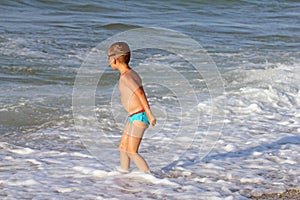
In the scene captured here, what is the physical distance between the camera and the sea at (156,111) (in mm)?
5965

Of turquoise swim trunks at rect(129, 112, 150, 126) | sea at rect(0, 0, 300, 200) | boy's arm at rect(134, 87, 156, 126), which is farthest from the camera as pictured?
sea at rect(0, 0, 300, 200)

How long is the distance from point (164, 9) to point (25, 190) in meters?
19.7

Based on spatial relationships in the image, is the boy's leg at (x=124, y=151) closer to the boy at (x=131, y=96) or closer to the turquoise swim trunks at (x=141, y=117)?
the boy at (x=131, y=96)

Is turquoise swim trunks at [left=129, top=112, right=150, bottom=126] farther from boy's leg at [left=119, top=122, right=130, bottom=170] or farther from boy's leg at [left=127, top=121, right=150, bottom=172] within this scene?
boy's leg at [left=119, top=122, right=130, bottom=170]

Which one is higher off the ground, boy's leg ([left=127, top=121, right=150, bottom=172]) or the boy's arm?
the boy's arm

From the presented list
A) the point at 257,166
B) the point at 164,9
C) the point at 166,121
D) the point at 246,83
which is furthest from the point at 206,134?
the point at 164,9

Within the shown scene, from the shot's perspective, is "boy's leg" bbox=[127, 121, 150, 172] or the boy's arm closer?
the boy's arm

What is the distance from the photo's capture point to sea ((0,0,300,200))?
5.96 m

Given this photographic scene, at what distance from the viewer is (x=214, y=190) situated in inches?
227

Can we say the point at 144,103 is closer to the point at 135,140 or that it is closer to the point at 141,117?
the point at 141,117

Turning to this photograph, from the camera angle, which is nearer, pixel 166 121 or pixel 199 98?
pixel 166 121

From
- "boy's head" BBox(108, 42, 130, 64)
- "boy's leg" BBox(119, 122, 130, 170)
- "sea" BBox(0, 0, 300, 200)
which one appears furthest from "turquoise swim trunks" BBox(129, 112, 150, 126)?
"sea" BBox(0, 0, 300, 200)

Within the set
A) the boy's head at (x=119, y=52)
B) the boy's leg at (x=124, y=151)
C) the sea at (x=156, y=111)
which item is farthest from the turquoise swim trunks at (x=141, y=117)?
the sea at (x=156, y=111)

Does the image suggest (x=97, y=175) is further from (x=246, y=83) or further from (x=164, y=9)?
(x=164, y=9)
